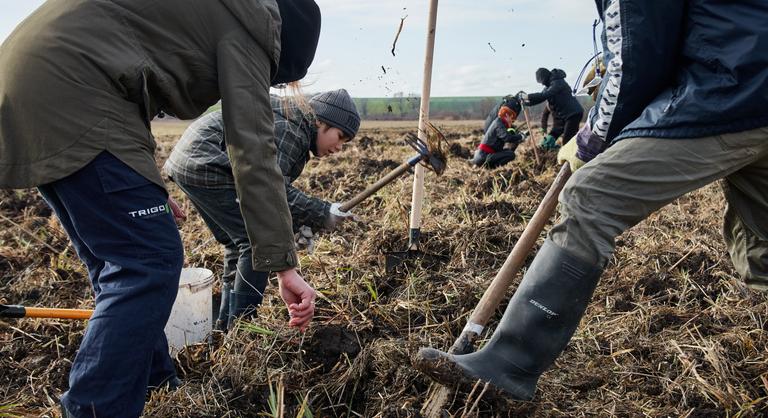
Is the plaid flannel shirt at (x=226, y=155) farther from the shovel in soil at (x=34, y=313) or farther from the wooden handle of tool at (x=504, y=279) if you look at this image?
the wooden handle of tool at (x=504, y=279)

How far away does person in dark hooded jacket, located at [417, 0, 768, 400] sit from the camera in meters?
1.85

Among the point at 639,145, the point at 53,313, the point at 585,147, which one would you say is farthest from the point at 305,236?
the point at 639,145

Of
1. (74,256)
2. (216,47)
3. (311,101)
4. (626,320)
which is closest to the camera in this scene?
(216,47)

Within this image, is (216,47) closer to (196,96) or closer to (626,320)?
(196,96)

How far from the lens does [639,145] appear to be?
195 cm

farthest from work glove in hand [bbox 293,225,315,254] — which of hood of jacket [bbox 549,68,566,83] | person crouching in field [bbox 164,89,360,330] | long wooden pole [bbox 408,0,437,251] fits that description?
hood of jacket [bbox 549,68,566,83]

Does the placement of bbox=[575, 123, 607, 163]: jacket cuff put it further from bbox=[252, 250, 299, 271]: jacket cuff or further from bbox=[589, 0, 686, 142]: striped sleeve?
bbox=[252, 250, 299, 271]: jacket cuff

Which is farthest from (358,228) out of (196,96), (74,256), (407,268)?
(196,96)

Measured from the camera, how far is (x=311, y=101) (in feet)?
11.0

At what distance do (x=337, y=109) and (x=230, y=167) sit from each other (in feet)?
2.14

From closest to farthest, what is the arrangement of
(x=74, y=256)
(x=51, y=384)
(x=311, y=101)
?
(x=51, y=384), (x=311, y=101), (x=74, y=256)

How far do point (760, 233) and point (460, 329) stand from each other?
1.30 meters

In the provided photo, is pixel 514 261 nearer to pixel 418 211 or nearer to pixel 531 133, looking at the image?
pixel 418 211

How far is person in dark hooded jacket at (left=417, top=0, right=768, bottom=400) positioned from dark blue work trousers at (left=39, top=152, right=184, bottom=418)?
90 centimetres
